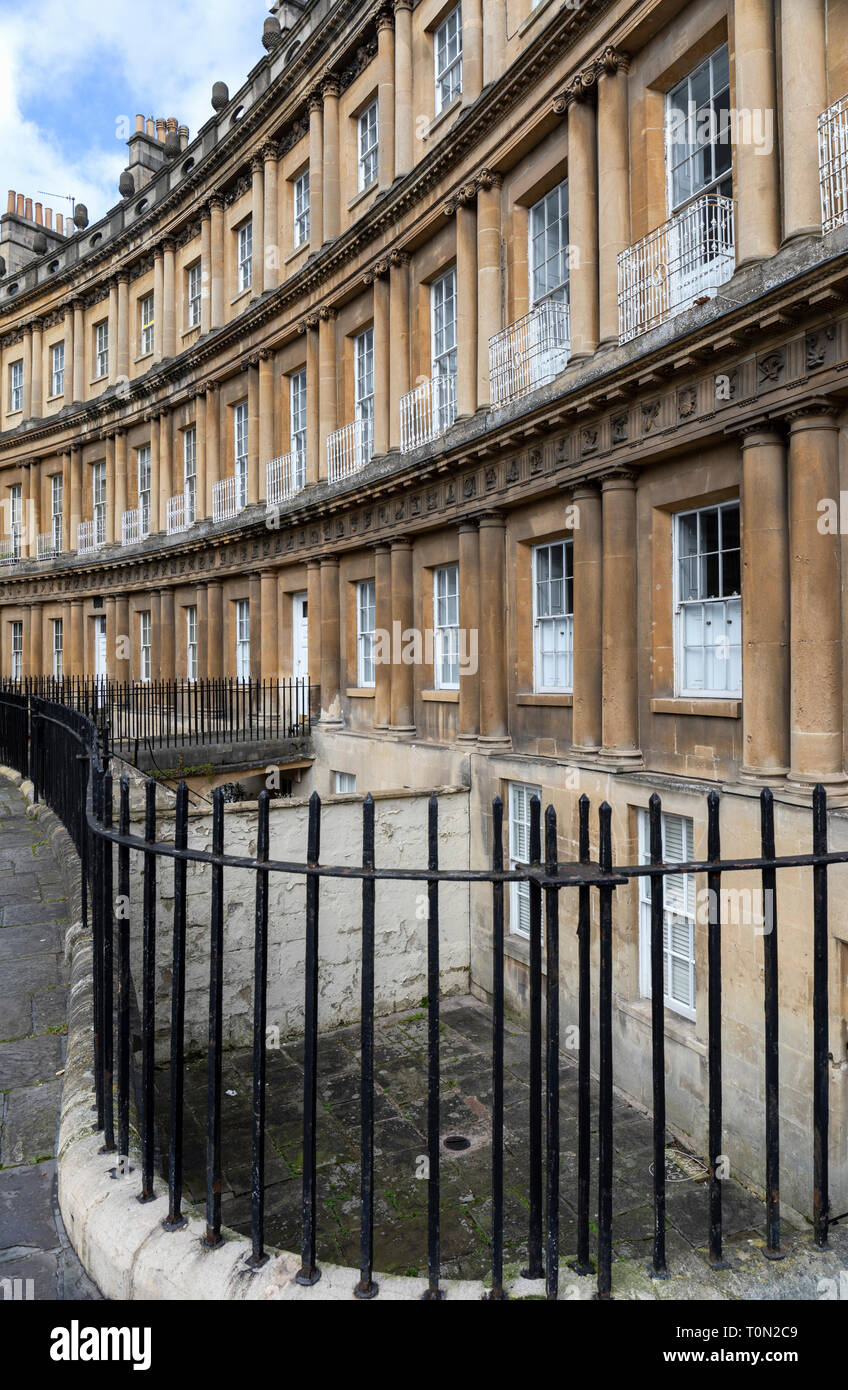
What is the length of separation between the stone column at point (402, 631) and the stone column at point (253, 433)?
656 centimetres

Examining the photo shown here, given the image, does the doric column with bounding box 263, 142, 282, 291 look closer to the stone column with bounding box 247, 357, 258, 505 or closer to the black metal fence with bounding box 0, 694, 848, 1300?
the stone column with bounding box 247, 357, 258, 505

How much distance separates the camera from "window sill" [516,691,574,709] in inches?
429

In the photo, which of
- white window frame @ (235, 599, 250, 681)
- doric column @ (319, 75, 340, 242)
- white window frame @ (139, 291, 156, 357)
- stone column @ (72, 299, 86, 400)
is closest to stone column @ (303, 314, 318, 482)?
doric column @ (319, 75, 340, 242)

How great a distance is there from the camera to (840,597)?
7.28 metres

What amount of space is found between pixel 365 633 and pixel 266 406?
6581 mm

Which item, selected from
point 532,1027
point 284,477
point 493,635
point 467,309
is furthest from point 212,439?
point 532,1027

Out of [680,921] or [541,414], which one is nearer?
[680,921]

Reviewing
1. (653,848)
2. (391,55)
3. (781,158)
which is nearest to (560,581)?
(781,158)

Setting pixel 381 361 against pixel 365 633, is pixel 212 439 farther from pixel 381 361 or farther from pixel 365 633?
pixel 365 633

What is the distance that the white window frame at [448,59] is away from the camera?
44.2 feet

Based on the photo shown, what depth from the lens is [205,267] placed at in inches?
845

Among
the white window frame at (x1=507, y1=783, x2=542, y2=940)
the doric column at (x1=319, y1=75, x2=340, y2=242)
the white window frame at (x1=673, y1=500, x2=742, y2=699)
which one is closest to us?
the white window frame at (x1=673, y1=500, x2=742, y2=699)

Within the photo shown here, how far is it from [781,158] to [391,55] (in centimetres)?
1039

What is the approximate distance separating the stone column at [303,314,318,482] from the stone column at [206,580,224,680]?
5.15 m
